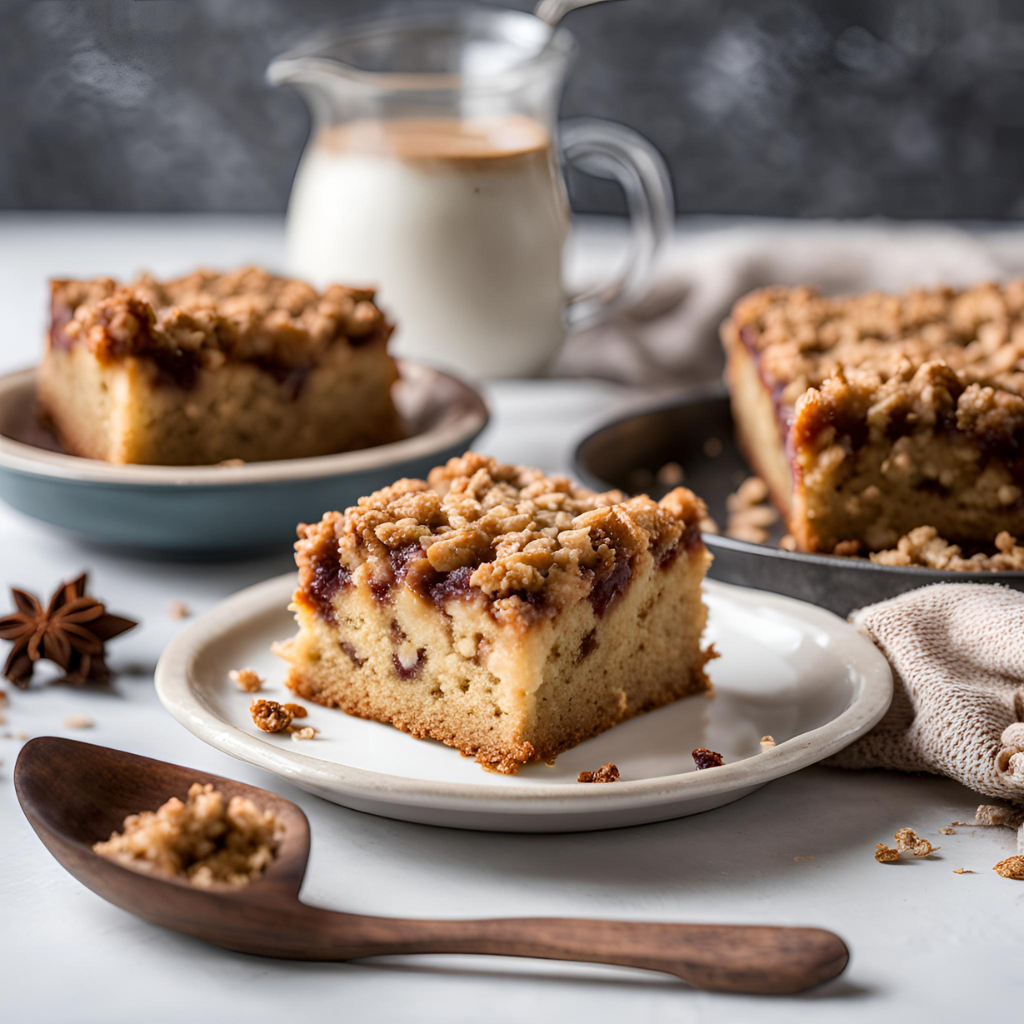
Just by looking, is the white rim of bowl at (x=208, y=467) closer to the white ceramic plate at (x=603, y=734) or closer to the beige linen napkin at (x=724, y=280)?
the white ceramic plate at (x=603, y=734)

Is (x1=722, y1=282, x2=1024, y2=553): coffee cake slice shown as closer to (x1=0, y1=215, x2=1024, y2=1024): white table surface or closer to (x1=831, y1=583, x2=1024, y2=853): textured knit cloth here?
(x1=831, y1=583, x2=1024, y2=853): textured knit cloth

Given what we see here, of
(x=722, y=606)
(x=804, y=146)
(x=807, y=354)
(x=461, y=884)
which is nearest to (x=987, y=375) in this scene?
(x=807, y=354)

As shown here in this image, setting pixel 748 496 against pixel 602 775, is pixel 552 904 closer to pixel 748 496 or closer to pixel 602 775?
pixel 602 775

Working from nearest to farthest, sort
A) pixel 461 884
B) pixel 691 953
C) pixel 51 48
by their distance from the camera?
pixel 691 953
pixel 461 884
pixel 51 48

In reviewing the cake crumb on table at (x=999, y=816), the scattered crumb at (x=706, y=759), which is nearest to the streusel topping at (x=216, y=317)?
the scattered crumb at (x=706, y=759)

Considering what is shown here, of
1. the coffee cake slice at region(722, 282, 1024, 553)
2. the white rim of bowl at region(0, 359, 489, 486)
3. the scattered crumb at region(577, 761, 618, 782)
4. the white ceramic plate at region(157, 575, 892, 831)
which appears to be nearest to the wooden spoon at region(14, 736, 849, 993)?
the white ceramic plate at region(157, 575, 892, 831)

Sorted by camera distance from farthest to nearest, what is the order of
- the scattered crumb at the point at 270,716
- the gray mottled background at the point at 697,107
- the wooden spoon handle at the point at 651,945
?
the gray mottled background at the point at 697,107, the scattered crumb at the point at 270,716, the wooden spoon handle at the point at 651,945

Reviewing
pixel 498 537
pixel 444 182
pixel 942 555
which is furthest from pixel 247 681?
pixel 444 182

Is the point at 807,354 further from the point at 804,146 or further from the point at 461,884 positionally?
the point at 804,146
